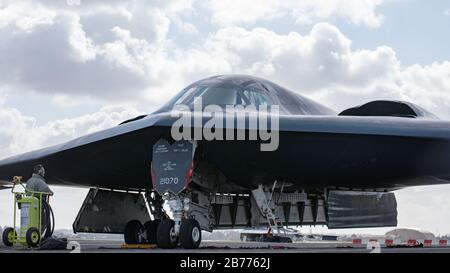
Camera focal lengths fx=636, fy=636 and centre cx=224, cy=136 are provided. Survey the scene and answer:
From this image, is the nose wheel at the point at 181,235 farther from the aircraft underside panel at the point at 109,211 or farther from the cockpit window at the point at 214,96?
the aircraft underside panel at the point at 109,211

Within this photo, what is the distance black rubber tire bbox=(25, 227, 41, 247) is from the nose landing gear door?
2.66 meters

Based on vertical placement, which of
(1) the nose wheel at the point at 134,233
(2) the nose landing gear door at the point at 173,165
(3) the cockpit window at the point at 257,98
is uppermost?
(3) the cockpit window at the point at 257,98

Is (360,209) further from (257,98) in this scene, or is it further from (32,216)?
(32,216)

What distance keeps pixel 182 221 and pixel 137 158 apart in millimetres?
3141

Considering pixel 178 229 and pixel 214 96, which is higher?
pixel 214 96

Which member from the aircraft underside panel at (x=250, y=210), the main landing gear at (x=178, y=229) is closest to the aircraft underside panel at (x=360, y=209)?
the aircraft underside panel at (x=250, y=210)

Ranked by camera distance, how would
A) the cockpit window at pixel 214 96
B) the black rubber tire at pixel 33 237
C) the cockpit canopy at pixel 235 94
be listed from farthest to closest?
1. the cockpit canopy at pixel 235 94
2. the cockpit window at pixel 214 96
3. the black rubber tire at pixel 33 237

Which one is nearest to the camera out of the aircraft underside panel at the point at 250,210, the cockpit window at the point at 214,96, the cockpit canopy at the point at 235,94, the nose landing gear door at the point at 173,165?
the nose landing gear door at the point at 173,165

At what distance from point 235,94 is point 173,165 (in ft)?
8.80

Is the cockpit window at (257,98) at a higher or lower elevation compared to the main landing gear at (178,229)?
higher

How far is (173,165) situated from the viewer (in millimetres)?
13148

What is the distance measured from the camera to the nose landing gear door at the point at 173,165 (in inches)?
513

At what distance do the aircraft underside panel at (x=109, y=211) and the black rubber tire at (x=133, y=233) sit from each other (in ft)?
1.77

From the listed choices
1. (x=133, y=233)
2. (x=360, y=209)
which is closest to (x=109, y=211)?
(x=133, y=233)
